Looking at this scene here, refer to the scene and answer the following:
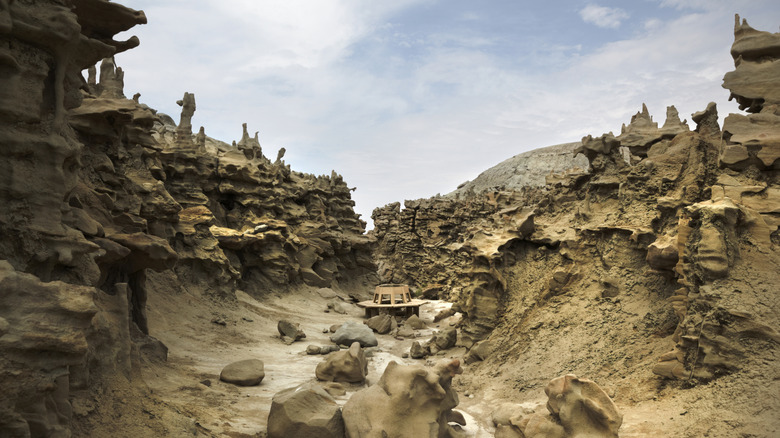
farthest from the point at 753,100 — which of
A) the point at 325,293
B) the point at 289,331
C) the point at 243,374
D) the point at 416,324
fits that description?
the point at 325,293

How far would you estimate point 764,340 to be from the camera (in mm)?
5141

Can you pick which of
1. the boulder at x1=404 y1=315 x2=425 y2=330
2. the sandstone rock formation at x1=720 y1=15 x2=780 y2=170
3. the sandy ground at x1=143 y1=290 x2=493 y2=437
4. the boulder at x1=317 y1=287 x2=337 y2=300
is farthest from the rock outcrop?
the boulder at x1=317 y1=287 x2=337 y2=300

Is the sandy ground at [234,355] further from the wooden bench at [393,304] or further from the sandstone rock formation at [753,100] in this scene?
the sandstone rock formation at [753,100]

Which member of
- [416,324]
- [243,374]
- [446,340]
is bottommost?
[416,324]

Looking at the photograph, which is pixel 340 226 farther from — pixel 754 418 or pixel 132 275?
pixel 754 418

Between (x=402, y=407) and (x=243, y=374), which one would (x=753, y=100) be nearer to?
(x=402, y=407)

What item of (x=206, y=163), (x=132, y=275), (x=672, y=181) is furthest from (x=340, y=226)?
(x=672, y=181)

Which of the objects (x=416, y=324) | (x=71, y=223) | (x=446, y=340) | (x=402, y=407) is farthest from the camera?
(x=416, y=324)

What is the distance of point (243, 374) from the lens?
9.20 m

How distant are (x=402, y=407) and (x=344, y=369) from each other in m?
3.51

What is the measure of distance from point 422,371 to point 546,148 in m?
86.2

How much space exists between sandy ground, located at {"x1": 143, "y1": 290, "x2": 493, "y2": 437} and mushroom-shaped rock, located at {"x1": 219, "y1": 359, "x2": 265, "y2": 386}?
160 mm

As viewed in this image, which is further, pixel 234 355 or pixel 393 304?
pixel 393 304

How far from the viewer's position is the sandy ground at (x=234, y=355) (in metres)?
7.26
